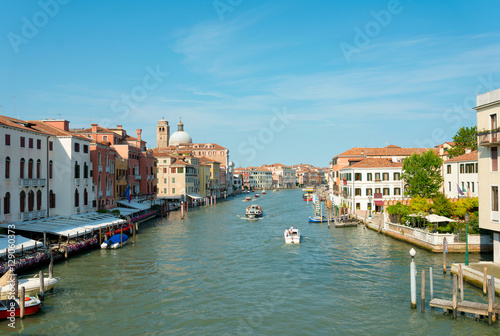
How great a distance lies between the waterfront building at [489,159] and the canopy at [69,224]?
24.0m

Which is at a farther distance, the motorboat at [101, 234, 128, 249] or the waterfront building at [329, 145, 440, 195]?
the waterfront building at [329, 145, 440, 195]

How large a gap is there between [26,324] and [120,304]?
355 centimetres

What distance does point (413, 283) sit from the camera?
608 inches

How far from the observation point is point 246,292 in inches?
731

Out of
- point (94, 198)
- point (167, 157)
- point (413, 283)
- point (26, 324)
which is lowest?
point (26, 324)

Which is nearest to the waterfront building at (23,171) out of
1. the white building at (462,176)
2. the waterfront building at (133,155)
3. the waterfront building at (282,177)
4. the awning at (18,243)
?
the awning at (18,243)

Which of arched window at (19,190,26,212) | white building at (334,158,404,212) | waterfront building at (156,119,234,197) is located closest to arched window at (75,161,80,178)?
arched window at (19,190,26,212)

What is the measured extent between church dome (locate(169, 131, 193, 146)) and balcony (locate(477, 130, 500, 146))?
355 ft

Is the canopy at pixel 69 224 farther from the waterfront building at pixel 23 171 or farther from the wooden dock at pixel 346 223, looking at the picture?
the wooden dock at pixel 346 223

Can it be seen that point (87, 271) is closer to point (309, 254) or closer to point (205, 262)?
point (205, 262)

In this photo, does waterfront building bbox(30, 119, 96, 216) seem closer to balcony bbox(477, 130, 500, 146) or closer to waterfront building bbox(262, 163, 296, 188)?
balcony bbox(477, 130, 500, 146)

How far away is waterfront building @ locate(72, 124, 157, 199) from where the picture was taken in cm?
5041

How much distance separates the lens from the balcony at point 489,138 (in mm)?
17812

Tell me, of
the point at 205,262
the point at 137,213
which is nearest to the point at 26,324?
the point at 205,262
